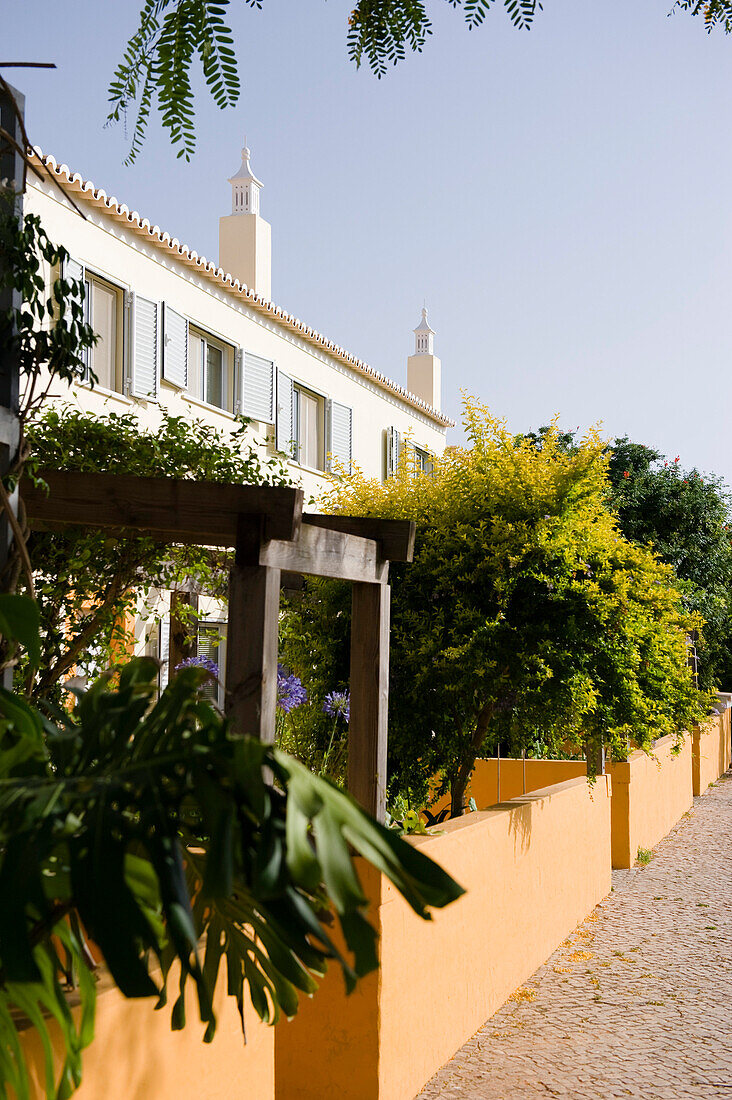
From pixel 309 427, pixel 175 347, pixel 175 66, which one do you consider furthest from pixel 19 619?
pixel 309 427

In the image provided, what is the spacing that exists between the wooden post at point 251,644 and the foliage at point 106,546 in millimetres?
1293

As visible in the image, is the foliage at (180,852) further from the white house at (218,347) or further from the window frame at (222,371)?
the window frame at (222,371)

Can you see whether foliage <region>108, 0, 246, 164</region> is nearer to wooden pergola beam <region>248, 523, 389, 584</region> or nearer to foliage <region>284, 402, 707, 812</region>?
wooden pergola beam <region>248, 523, 389, 584</region>

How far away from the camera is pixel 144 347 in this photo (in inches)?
522

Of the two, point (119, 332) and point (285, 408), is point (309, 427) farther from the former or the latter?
point (119, 332)

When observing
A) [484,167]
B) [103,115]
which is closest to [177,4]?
[103,115]

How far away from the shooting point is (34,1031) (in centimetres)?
264

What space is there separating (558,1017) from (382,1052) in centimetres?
179

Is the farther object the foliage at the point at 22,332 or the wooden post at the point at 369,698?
the wooden post at the point at 369,698

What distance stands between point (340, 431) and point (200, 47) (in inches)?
642

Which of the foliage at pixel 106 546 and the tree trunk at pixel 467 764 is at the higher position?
the foliage at pixel 106 546

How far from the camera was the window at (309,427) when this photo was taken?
18.1 m

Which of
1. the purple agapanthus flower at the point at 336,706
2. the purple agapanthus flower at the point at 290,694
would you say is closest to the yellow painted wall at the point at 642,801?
the purple agapanthus flower at the point at 336,706

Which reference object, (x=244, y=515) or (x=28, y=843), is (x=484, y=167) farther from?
(x=28, y=843)
